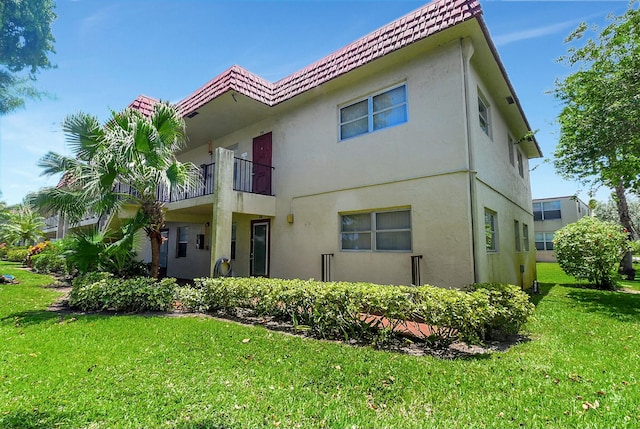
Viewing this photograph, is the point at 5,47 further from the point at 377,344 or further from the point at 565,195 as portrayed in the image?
the point at 565,195

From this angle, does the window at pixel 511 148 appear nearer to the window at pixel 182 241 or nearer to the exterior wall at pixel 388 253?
the exterior wall at pixel 388 253

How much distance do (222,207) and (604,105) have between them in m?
11.9

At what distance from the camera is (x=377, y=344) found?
517cm

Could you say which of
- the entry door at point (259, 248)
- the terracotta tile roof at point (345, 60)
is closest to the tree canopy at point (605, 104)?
the terracotta tile roof at point (345, 60)

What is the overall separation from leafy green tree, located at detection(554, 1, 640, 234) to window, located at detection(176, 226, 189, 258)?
16663mm

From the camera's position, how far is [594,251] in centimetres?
1229

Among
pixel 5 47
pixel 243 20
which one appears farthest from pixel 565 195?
pixel 5 47

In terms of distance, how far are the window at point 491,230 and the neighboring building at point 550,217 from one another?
3036 centimetres

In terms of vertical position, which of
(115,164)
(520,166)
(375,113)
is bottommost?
(115,164)

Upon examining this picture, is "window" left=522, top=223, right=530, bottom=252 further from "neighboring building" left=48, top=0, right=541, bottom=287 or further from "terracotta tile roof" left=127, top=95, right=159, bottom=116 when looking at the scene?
"terracotta tile roof" left=127, top=95, right=159, bottom=116

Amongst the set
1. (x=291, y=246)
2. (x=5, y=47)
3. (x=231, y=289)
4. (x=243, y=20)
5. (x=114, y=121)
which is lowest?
(x=231, y=289)

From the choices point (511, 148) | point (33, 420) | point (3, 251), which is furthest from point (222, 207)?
point (3, 251)

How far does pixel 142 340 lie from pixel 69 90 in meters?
8.96

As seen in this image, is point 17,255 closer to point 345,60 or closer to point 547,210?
point 345,60
